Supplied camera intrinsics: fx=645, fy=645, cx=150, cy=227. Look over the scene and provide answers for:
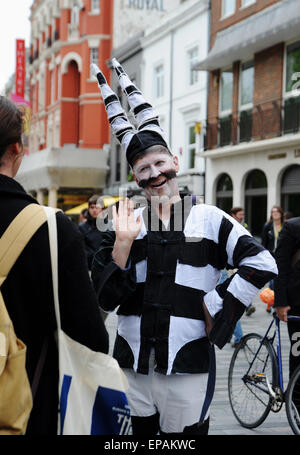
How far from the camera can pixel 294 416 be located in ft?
15.1

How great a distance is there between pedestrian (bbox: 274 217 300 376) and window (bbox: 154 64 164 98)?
23.1 meters

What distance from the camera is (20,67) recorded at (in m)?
40.0

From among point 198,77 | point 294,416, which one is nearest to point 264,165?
point 198,77

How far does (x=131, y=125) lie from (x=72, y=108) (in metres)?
35.1

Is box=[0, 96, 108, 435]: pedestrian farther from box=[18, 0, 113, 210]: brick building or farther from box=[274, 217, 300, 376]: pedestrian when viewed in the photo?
box=[18, 0, 113, 210]: brick building

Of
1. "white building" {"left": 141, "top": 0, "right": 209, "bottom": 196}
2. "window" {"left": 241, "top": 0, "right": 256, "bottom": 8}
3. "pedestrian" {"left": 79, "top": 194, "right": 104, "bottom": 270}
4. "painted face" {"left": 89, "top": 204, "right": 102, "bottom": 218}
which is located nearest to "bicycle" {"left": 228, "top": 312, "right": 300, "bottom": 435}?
"pedestrian" {"left": 79, "top": 194, "right": 104, "bottom": 270}

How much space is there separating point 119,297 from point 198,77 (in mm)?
22589

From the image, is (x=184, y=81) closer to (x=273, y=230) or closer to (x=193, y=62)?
(x=193, y=62)

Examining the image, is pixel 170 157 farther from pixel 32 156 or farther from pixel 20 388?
pixel 32 156

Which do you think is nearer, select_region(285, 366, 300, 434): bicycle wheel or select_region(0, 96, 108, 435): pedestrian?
select_region(0, 96, 108, 435): pedestrian

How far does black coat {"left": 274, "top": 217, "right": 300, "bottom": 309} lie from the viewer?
4672 mm

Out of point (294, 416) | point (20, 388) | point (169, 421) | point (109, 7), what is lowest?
point (294, 416)

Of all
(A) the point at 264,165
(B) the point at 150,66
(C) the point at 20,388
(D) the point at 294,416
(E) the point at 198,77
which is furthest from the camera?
(B) the point at 150,66

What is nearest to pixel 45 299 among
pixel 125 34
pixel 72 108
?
pixel 125 34
